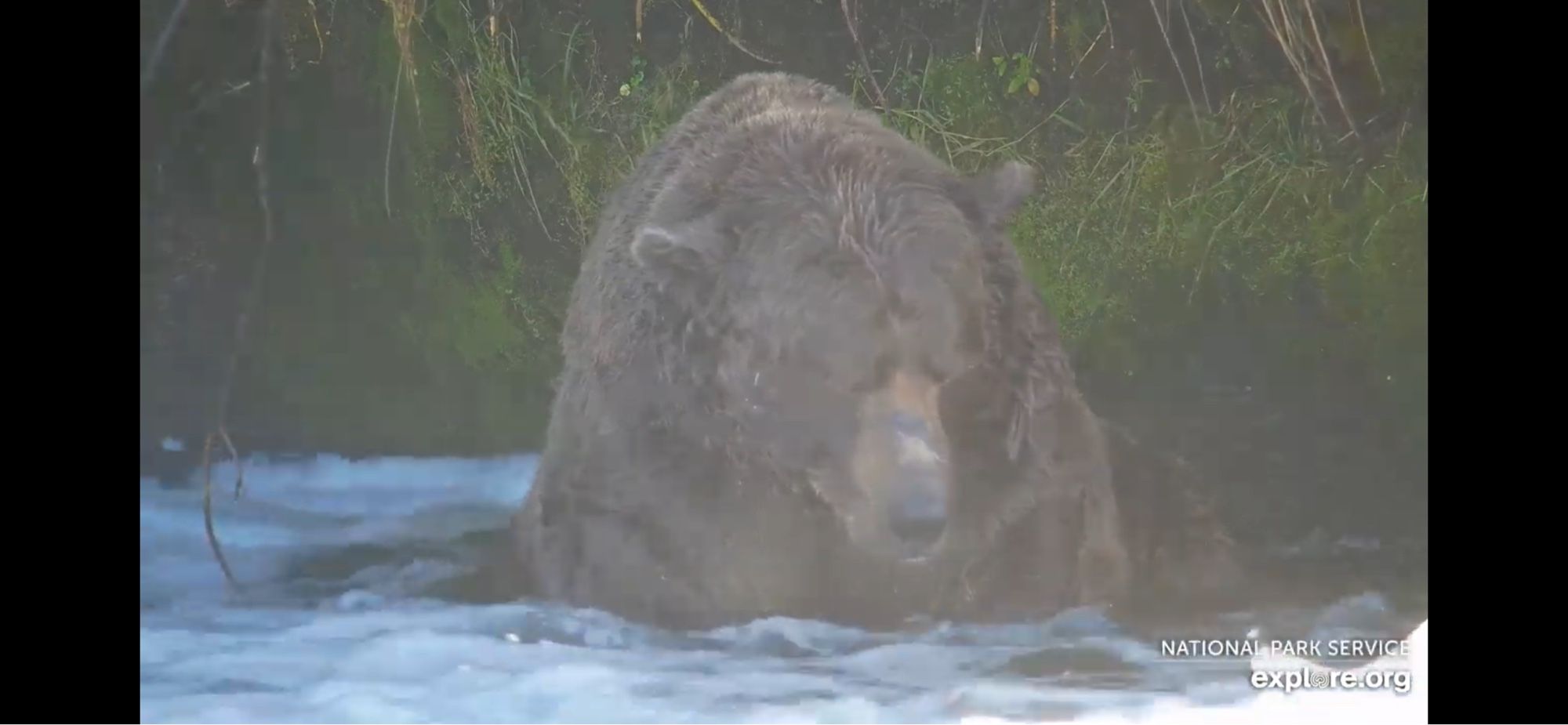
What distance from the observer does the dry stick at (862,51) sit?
3873 millimetres

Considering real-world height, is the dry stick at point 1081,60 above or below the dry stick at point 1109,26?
below

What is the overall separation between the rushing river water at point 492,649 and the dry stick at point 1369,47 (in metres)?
1.66

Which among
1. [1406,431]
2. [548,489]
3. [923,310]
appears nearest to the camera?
[923,310]

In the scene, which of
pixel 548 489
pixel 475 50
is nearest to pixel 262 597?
pixel 548 489

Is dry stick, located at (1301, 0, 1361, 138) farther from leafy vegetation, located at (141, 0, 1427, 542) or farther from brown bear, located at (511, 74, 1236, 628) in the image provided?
brown bear, located at (511, 74, 1236, 628)

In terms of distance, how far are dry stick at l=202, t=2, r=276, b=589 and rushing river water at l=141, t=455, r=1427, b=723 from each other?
0.10 feet

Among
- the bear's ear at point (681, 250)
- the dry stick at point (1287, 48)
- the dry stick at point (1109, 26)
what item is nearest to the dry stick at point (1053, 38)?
the dry stick at point (1109, 26)

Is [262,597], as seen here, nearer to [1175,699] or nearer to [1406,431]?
[1175,699]

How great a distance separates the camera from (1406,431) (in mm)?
3930

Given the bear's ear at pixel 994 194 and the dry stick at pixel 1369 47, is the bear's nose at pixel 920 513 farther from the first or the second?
the dry stick at pixel 1369 47

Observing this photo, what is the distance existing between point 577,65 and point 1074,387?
1.88 m

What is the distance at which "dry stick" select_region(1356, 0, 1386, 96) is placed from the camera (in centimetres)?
396

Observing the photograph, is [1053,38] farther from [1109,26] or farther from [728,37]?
[728,37]
